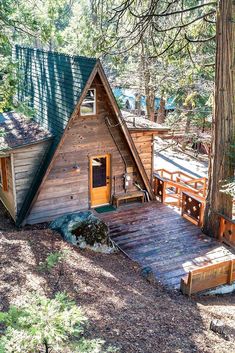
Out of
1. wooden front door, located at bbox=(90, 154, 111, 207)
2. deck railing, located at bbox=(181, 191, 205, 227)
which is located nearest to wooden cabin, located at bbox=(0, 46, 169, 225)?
wooden front door, located at bbox=(90, 154, 111, 207)

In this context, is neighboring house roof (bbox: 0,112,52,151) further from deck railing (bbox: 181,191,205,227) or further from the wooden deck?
deck railing (bbox: 181,191,205,227)

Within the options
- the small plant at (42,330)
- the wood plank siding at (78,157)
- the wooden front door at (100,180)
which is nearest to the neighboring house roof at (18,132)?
the wood plank siding at (78,157)

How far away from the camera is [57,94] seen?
38.1 feet

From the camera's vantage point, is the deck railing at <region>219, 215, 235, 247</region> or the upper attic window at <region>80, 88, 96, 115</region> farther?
the upper attic window at <region>80, 88, 96, 115</region>

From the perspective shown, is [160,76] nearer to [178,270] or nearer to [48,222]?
[48,222]

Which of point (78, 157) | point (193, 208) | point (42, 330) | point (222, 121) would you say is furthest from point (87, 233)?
point (42, 330)

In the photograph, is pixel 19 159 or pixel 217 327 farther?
pixel 19 159

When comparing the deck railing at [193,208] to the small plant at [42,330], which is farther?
the deck railing at [193,208]

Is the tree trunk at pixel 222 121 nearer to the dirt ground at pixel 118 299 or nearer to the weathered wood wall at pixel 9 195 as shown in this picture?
the dirt ground at pixel 118 299

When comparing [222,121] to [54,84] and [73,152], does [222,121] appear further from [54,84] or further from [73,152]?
[54,84]

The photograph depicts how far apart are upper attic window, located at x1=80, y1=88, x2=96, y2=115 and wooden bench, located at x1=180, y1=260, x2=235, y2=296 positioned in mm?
5604

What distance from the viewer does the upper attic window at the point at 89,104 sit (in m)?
11.0

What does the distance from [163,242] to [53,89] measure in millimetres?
6028

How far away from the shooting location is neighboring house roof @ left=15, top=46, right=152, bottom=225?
34.3 feet
